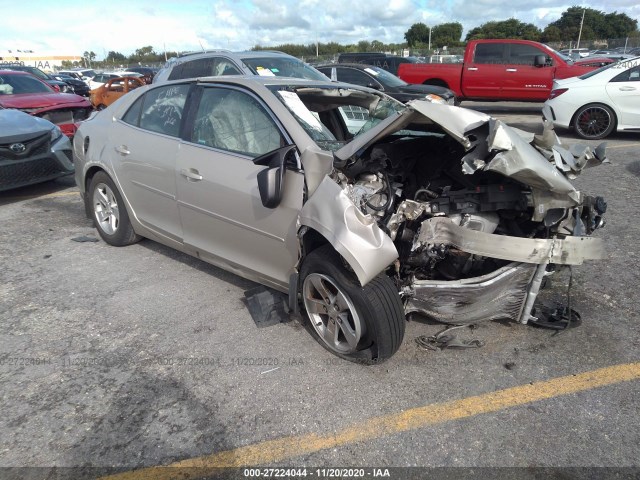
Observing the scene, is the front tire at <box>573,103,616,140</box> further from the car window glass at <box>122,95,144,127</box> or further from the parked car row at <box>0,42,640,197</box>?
the car window glass at <box>122,95,144,127</box>

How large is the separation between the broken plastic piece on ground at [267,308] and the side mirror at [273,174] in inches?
33.0

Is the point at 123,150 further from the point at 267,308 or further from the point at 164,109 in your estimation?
the point at 267,308

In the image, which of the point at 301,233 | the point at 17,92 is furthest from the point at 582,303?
the point at 17,92

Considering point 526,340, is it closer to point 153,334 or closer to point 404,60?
point 153,334

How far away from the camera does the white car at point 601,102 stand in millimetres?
8773

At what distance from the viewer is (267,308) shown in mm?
3496

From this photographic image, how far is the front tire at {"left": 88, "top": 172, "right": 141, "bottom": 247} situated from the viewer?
4622 millimetres

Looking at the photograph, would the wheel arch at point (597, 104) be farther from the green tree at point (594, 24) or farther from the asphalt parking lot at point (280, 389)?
the green tree at point (594, 24)

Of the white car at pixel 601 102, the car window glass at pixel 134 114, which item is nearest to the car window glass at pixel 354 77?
the white car at pixel 601 102

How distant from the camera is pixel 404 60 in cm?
1522

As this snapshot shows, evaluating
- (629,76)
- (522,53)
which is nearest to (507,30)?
(522,53)

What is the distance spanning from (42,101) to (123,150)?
5836 millimetres

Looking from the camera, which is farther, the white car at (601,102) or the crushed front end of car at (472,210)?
the white car at (601,102)

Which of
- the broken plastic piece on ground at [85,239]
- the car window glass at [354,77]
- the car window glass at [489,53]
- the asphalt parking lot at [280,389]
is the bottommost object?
the broken plastic piece on ground at [85,239]
